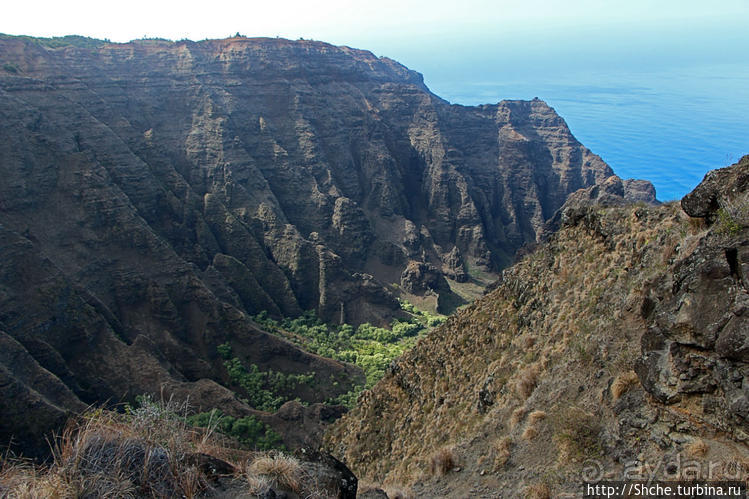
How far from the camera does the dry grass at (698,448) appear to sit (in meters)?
7.44

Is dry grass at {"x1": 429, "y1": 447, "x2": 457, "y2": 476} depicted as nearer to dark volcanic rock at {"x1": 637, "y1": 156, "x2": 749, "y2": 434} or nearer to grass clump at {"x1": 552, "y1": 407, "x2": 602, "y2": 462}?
grass clump at {"x1": 552, "y1": 407, "x2": 602, "y2": 462}

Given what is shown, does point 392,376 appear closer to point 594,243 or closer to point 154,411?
point 594,243

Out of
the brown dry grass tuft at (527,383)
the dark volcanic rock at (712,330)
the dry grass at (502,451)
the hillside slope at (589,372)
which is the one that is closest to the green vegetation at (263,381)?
the hillside slope at (589,372)

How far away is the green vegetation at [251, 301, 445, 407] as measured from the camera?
41.3 m

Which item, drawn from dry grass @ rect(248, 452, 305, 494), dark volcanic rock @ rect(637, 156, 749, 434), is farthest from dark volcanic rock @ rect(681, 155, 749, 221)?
dry grass @ rect(248, 452, 305, 494)

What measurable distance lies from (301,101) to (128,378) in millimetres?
47845

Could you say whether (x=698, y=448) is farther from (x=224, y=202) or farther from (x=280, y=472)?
(x=224, y=202)

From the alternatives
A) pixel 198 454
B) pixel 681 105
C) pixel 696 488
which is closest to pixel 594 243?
pixel 696 488

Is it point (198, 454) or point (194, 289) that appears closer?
point (198, 454)

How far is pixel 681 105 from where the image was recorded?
125 metres

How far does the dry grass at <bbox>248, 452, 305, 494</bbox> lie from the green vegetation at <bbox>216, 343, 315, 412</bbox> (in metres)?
26.1

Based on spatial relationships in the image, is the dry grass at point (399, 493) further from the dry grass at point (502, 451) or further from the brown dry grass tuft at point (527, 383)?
the brown dry grass tuft at point (527, 383)

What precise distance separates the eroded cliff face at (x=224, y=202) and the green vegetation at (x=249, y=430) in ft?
4.56

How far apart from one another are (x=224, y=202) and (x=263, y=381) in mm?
25039
